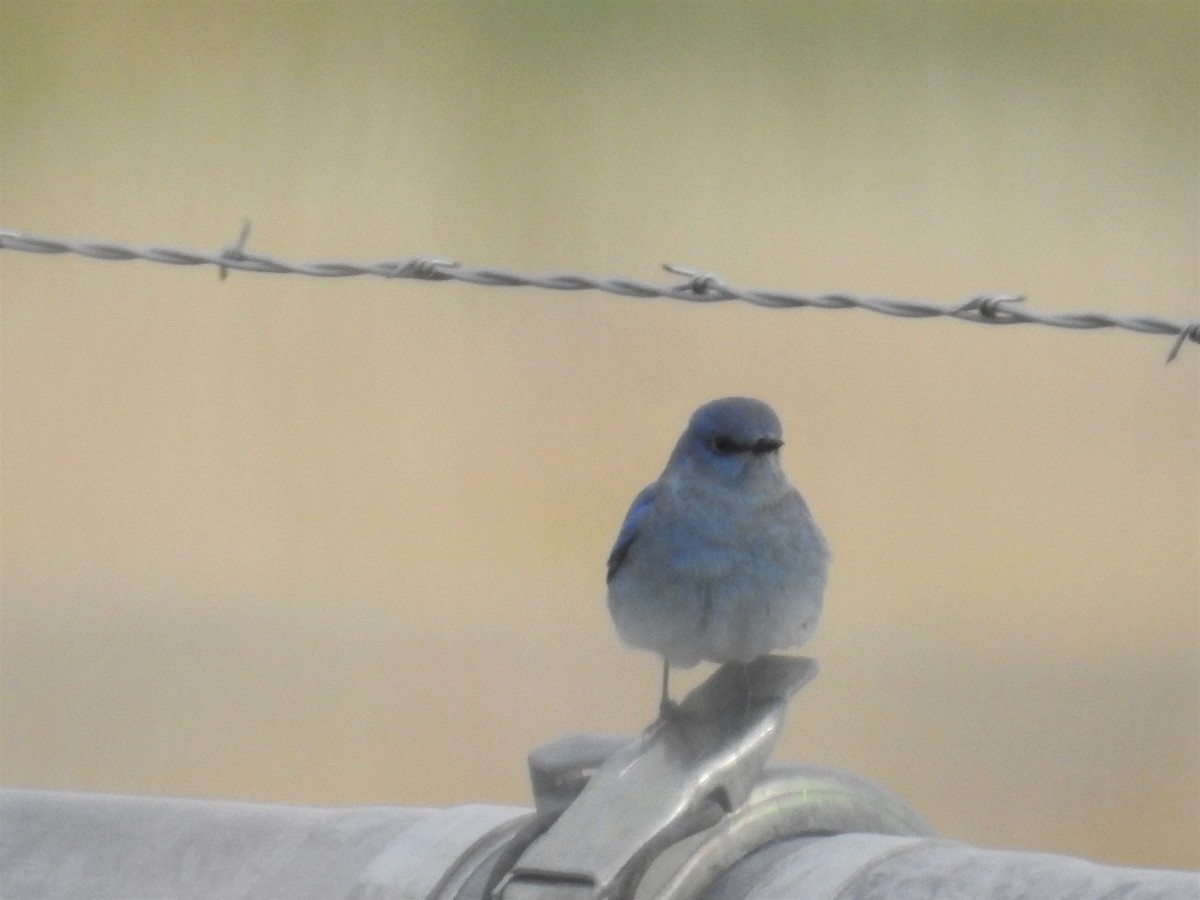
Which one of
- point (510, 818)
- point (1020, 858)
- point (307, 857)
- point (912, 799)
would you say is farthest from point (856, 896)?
point (912, 799)

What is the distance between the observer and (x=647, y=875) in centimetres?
162

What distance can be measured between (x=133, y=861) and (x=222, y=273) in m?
0.77

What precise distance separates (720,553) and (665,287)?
18.5 inches

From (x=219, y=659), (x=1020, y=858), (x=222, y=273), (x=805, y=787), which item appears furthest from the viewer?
(x=219, y=659)

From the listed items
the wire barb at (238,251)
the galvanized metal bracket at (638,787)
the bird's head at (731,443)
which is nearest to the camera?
the galvanized metal bracket at (638,787)

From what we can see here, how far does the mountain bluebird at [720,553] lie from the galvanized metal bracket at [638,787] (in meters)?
0.46

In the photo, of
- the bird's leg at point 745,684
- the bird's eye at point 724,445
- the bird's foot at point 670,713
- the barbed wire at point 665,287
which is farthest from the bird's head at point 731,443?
the bird's foot at point 670,713

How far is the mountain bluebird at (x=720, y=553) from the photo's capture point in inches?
91.9

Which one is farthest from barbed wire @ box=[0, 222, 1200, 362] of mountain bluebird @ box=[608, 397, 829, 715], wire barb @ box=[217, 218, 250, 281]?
mountain bluebird @ box=[608, 397, 829, 715]

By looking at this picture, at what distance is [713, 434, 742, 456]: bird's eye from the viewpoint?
2424 millimetres

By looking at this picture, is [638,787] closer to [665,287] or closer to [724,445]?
[665,287]

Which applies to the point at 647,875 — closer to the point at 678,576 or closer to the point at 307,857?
the point at 307,857

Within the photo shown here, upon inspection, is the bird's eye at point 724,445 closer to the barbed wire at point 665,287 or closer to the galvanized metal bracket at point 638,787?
the barbed wire at point 665,287

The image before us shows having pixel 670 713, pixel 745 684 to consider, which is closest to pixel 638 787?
pixel 670 713
